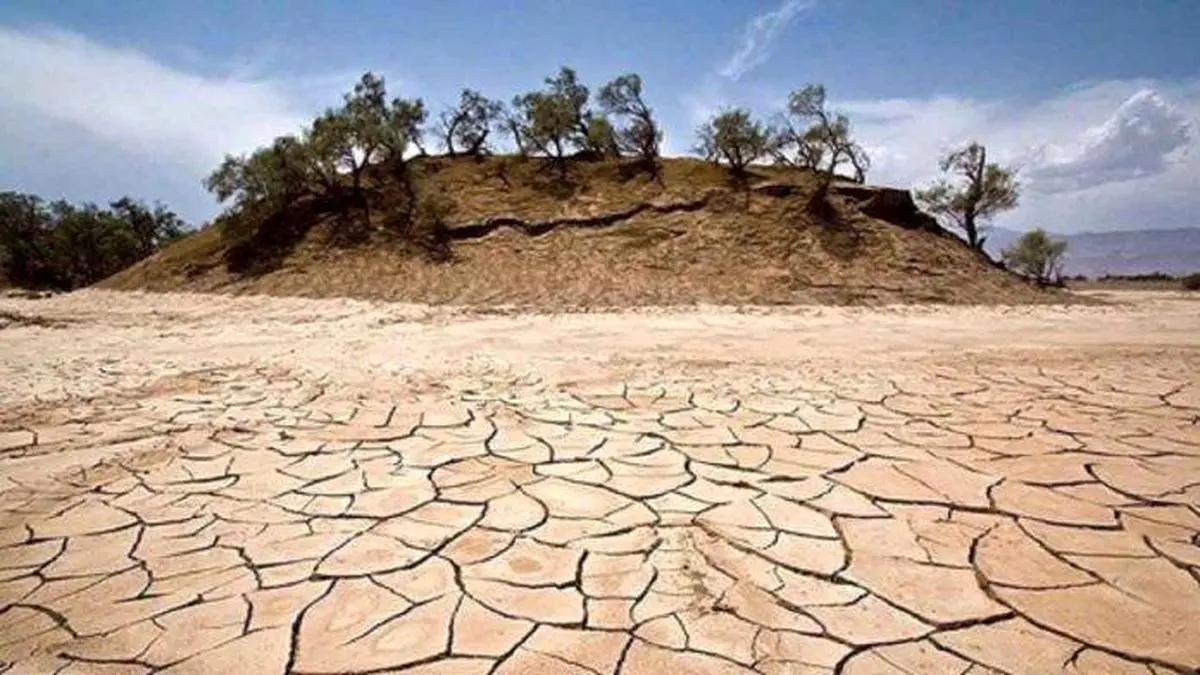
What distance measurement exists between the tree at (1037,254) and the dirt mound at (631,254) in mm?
8486

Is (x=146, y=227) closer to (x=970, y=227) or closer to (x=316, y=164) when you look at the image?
(x=316, y=164)

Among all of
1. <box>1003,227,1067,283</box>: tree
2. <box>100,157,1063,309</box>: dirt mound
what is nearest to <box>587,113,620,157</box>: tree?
<box>100,157,1063,309</box>: dirt mound

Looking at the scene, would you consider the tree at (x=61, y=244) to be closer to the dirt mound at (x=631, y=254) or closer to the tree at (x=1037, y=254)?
the dirt mound at (x=631, y=254)

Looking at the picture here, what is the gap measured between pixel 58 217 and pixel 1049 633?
147 ft

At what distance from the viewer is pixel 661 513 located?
3.56 meters

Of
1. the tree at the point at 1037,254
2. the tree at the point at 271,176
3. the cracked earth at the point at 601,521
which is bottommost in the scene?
the cracked earth at the point at 601,521

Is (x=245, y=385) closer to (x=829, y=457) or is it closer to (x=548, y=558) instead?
(x=548, y=558)

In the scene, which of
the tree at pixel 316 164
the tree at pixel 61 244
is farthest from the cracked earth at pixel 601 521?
the tree at pixel 61 244

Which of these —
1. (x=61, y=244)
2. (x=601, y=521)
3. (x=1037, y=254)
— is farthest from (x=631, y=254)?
(x=61, y=244)

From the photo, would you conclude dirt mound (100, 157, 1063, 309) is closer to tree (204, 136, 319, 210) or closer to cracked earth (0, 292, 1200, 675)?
tree (204, 136, 319, 210)

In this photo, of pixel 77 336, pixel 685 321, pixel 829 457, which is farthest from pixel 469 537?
pixel 77 336

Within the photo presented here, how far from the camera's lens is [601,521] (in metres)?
3.47

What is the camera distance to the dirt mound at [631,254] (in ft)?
58.1

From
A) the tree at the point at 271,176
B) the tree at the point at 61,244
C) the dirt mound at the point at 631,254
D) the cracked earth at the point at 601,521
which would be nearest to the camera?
the cracked earth at the point at 601,521
